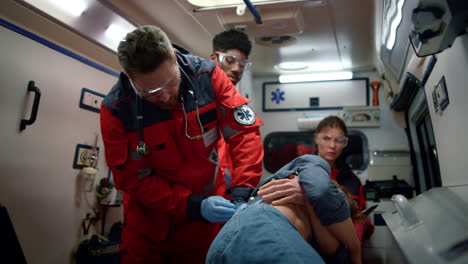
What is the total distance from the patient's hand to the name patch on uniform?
0.57 meters

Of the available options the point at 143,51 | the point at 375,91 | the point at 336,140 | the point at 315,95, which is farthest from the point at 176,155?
the point at 375,91

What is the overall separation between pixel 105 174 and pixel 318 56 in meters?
2.79

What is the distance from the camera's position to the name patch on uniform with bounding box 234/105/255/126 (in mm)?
2051

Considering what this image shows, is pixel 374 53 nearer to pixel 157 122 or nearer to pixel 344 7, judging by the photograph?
pixel 344 7

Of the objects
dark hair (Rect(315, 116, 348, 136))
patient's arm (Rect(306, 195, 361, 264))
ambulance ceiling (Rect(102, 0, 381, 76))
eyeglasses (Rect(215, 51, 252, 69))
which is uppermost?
ambulance ceiling (Rect(102, 0, 381, 76))

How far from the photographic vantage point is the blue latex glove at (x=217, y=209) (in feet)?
5.88

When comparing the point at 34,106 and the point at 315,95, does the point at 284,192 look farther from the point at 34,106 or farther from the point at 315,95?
the point at 315,95

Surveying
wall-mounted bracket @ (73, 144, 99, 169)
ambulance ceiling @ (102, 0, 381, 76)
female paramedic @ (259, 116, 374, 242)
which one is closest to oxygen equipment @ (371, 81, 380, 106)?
ambulance ceiling @ (102, 0, 381, 76)

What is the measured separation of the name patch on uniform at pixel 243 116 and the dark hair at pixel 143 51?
22.0 inches

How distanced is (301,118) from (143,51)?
131 inches

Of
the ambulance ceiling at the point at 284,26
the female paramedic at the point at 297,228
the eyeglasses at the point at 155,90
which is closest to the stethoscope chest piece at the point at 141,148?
the eyeglasses at the point at 155,90

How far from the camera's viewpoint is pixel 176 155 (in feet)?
6.65

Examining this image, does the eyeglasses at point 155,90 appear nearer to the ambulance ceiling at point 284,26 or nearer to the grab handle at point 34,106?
the grab handle at point 34,106

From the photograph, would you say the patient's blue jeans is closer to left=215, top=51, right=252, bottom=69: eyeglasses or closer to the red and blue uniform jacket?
the red and blue uniform jacket
